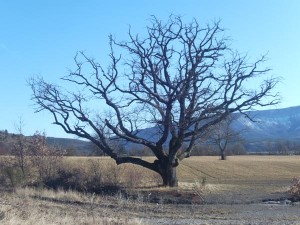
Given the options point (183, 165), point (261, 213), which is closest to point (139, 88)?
point (261, 213)

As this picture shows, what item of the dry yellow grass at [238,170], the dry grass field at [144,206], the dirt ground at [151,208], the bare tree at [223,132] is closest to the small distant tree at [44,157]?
the dry grass field at [144,206]

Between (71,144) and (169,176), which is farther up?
(71,144)

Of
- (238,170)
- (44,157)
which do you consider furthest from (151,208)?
(238,170)

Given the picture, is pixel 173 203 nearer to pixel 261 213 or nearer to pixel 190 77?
pixel 261 213

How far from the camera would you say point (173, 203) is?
32.3 meters

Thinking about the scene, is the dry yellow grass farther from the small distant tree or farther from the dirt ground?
the dirt ground

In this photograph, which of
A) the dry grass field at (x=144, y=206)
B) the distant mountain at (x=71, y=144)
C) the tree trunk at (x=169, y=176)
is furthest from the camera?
the distant mountain at (x=71, y=144)

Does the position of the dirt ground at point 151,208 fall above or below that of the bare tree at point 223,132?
below

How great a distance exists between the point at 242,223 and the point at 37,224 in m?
8.92

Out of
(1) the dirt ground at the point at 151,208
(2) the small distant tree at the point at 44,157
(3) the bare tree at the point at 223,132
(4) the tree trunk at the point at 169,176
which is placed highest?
(3) the bare tree at the point at 223,132

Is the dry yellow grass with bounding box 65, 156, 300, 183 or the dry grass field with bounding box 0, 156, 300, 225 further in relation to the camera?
the dry yellow grass with bounding box 65, 156, 300, 183

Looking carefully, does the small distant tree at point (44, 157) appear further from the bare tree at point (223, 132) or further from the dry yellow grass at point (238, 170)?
the dry yellow grass at point (238, 170)

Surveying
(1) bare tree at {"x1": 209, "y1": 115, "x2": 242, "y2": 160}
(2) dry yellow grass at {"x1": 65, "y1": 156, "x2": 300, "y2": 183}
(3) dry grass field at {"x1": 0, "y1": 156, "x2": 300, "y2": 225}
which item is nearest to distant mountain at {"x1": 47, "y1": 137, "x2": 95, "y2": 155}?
(2) dry yellow grass at {"x1": 65, "y1": 156, "x2": 300, "y2": 183}

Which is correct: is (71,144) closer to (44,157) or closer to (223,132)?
(223,132)
